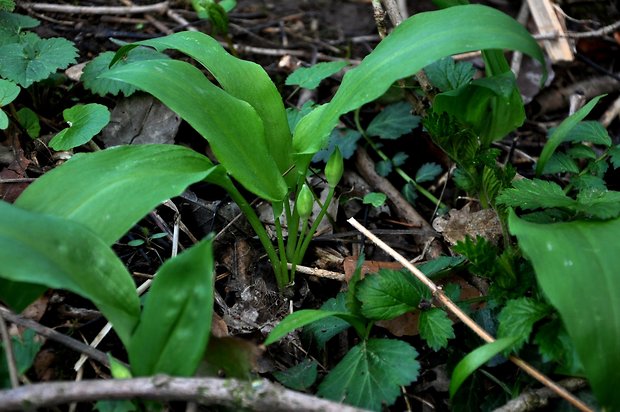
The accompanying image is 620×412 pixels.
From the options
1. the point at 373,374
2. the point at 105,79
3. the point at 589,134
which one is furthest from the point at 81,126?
the point at 589,134

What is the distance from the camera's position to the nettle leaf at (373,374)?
44.1 inches

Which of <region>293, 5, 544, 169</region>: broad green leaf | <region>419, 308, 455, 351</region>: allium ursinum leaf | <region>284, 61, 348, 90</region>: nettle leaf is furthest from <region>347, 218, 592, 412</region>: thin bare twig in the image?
<region>284, 61, 348, 90</region>: nettle leaf

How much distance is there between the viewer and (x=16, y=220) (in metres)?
0.98

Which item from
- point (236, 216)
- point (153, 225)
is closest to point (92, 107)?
point (153, 225)

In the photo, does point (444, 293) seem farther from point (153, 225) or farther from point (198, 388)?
point (153, 225)

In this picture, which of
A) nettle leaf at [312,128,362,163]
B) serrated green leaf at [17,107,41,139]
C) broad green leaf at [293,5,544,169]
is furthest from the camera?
nettle leaf at [312,128,362,163]

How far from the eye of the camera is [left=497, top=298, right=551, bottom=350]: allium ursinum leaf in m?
1.08

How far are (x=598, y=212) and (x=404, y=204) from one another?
66cm

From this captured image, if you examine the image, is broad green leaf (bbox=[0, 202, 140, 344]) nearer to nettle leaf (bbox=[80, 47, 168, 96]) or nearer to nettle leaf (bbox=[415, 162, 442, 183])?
nettle leaf (bbox=[80, 47, 168, 96])

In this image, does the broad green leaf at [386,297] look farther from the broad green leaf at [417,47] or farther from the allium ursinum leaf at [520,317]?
the broad green leaf at [417,47]

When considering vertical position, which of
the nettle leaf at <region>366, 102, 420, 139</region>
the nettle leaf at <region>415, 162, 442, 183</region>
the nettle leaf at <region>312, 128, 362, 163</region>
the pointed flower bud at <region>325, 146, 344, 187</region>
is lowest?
the nettle leaf at <region>415, 162, 442, 183</region>

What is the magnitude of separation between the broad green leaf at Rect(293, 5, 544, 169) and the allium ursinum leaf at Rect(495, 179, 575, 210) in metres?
0.27

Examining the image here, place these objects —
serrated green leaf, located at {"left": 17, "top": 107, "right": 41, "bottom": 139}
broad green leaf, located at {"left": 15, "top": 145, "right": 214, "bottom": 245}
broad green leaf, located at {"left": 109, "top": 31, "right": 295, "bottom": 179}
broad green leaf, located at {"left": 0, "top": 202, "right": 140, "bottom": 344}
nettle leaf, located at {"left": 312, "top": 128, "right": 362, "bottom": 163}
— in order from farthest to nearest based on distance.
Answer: nettle leaf, located at {"left": 312, "top": 128, "right": 362, "bottom": 163} → serrated green leaf, located at {"left": 17, "top": 107, "right": 41, "bottom": 139} → broad green leaf, located at {"left": 109, "top": 31, "right": 295, "bottom": 179} → broad green leaf, located at {"left": 15, "top": 145, "right": 214, "bottom": 245} → broad green leaf, located at {"left": 0, "top": 202, "right": 140, "bottom": 344}

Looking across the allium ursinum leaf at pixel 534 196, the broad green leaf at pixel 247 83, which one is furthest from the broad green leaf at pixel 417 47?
the allium ursinum leaf at pixel 534 196
